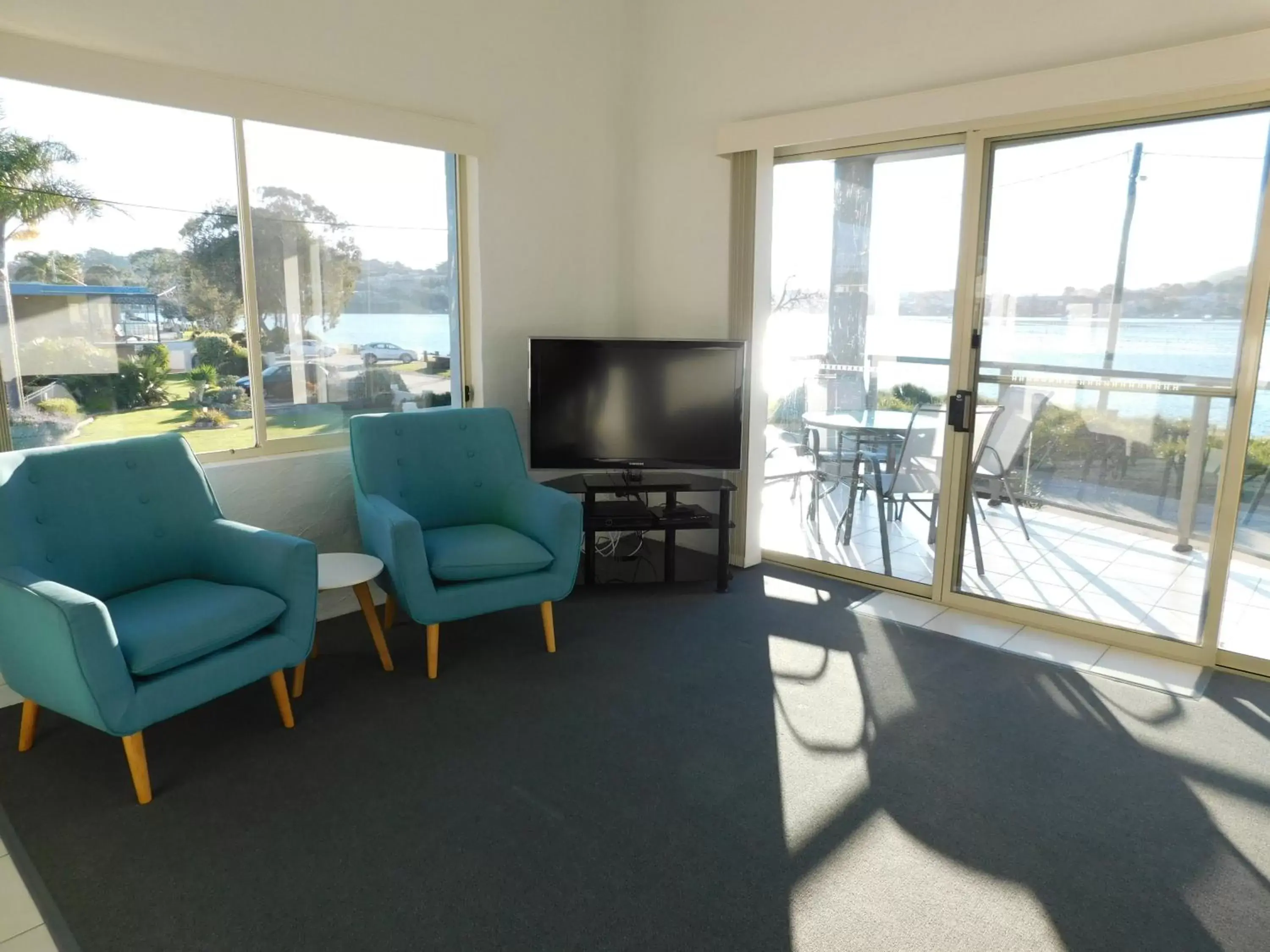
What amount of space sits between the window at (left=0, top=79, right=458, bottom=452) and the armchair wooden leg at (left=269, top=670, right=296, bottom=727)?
3.83ft

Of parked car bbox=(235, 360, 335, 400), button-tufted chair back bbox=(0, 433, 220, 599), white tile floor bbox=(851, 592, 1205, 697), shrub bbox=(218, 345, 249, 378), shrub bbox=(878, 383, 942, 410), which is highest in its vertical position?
shrub bbox=(218, 345, 249, 378)

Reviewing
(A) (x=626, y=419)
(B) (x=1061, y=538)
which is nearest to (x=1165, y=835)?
(B) (x=1061, y=538)

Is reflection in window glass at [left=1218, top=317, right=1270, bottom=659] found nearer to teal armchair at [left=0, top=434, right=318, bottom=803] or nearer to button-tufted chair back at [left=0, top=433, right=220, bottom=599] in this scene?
Result: teal armchair at [left=0, top=434, right=318, bottom=803]

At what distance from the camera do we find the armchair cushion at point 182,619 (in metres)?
2.34

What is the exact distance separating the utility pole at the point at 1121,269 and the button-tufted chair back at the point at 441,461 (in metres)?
2.51

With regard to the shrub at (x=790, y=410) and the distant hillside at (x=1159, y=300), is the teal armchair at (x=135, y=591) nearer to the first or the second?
the shrub at (x=790, y=410)

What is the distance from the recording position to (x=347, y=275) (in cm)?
372

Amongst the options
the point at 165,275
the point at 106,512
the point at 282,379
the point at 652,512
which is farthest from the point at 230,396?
the point at 652,512

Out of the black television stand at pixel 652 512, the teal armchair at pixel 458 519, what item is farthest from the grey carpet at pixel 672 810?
the black television stand at pixel 652 512

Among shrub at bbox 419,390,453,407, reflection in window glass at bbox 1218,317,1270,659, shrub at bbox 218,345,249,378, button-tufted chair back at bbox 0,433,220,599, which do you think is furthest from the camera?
shrub at bbox 419,390,453,407

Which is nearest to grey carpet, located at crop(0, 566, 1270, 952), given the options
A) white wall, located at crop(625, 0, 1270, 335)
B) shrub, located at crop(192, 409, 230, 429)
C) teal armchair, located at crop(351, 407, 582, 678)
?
teal armchair, located at crop(351, 407, 582, 678)

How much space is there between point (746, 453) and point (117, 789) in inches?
120

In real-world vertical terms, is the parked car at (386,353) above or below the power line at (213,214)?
below

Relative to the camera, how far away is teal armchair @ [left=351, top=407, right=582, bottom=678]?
312cm
